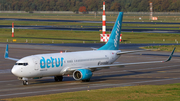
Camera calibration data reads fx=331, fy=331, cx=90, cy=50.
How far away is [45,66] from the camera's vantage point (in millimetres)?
39312

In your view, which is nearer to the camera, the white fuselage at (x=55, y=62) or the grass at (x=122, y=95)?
the grass at (x=122, y=95)

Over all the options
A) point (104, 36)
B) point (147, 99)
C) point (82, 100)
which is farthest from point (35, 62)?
point (104, 36)

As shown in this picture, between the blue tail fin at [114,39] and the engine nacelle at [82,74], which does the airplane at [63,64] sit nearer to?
the engine nacelle at [82,74]

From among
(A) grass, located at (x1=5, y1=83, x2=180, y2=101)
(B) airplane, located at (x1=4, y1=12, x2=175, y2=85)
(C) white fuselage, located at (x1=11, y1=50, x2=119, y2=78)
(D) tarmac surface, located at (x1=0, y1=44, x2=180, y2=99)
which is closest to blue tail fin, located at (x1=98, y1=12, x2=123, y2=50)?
(B) airplane, located at (x1=4, y1=12, x2=175, y2=85)

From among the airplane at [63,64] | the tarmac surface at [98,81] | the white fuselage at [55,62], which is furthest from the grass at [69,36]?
the white fuselage at [55,62]

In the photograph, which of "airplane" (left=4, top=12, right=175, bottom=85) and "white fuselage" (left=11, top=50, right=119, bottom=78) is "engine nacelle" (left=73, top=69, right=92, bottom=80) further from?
"white fuselage" (left=11, top=50, right=119, bottom=78)

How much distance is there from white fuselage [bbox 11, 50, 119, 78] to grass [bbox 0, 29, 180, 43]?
61.8 m

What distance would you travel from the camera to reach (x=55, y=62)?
132ft

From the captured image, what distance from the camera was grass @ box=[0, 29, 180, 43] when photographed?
10775 centimetres

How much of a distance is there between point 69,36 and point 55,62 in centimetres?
8256

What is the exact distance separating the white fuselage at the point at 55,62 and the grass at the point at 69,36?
2434 inches

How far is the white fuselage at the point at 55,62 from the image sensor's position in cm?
3838

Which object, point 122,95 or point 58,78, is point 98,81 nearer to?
point 58,78

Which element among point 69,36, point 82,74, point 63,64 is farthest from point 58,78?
point 69,36
